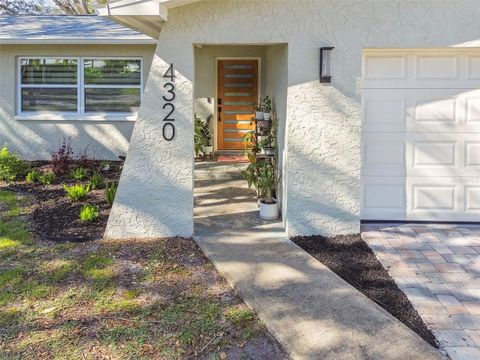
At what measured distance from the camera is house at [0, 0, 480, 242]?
5512 millimetres

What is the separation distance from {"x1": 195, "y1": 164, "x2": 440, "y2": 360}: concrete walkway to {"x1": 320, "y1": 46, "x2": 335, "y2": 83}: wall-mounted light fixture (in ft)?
6.86

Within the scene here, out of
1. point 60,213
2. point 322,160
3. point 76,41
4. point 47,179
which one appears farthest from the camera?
point 76,41

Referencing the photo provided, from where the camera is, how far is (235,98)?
11.5 meters

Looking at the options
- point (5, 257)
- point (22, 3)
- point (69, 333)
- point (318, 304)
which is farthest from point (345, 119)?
point (22, 3)

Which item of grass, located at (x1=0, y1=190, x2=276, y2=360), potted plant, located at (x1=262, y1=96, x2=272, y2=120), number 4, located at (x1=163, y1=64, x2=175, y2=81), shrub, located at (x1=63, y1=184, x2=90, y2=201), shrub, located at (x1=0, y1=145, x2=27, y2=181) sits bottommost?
grass, located at (x1=0, y1=190, x2=276, y2=360)

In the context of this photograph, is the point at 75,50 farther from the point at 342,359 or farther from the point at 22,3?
the point at 22,3

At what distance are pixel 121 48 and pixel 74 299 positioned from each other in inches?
324

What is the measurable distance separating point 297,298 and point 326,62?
291 centimetres

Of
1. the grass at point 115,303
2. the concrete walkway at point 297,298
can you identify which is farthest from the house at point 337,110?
the grass at point 115,303

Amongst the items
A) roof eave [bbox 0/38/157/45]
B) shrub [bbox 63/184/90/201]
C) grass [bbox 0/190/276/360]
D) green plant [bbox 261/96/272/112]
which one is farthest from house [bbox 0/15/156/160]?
grass [bbox 0/190/276/360]

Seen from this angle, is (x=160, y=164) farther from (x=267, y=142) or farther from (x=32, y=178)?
(x=32, y=178)

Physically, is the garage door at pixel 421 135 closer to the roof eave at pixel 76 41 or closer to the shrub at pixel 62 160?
the roof eave at pixel 76 41

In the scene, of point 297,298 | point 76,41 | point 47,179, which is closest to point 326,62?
point 297,298

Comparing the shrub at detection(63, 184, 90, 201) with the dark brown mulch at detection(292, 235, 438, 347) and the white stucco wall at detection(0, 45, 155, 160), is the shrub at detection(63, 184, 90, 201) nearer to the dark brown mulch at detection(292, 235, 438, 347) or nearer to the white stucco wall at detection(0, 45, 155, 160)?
the dark brown mulch at detection(292, 235, 438, 347)
